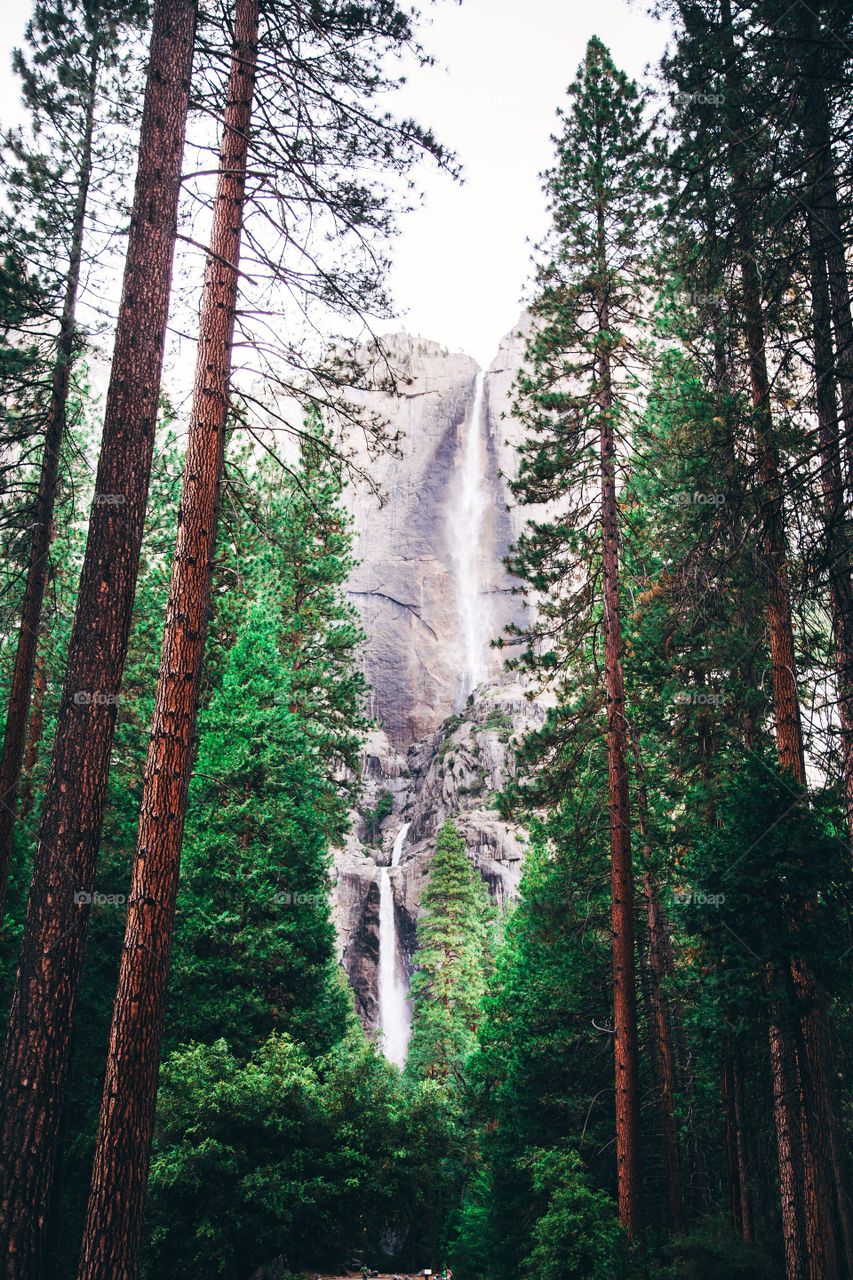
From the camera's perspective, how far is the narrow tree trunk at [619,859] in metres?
9.11

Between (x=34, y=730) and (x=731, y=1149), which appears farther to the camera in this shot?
(x=34, y=730)

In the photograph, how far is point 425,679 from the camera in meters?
60.5

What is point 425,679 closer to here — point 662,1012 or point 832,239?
point 662,1012

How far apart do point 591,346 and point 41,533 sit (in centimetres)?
765

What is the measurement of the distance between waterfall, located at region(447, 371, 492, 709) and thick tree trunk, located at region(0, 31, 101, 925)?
51.0m

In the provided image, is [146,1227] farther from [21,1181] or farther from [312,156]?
[312,156]

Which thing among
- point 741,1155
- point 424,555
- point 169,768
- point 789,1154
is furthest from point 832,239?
point 424,555

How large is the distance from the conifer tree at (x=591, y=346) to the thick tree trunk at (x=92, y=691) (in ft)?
21.3

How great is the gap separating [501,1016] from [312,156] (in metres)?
15.0

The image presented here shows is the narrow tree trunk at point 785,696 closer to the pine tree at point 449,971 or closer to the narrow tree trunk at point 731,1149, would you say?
the narrow tree trunk at point 731,1149

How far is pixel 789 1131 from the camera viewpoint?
8.12 meters

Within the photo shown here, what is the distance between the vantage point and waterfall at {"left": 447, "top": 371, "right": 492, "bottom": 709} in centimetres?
6188

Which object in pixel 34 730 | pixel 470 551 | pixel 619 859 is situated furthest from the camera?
pixel 470 551

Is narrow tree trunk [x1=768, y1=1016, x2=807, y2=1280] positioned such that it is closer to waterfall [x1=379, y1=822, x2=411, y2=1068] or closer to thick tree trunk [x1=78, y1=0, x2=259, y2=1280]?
thick tree trunk [x1=78, y1=0, x2=259, y2=1280]
